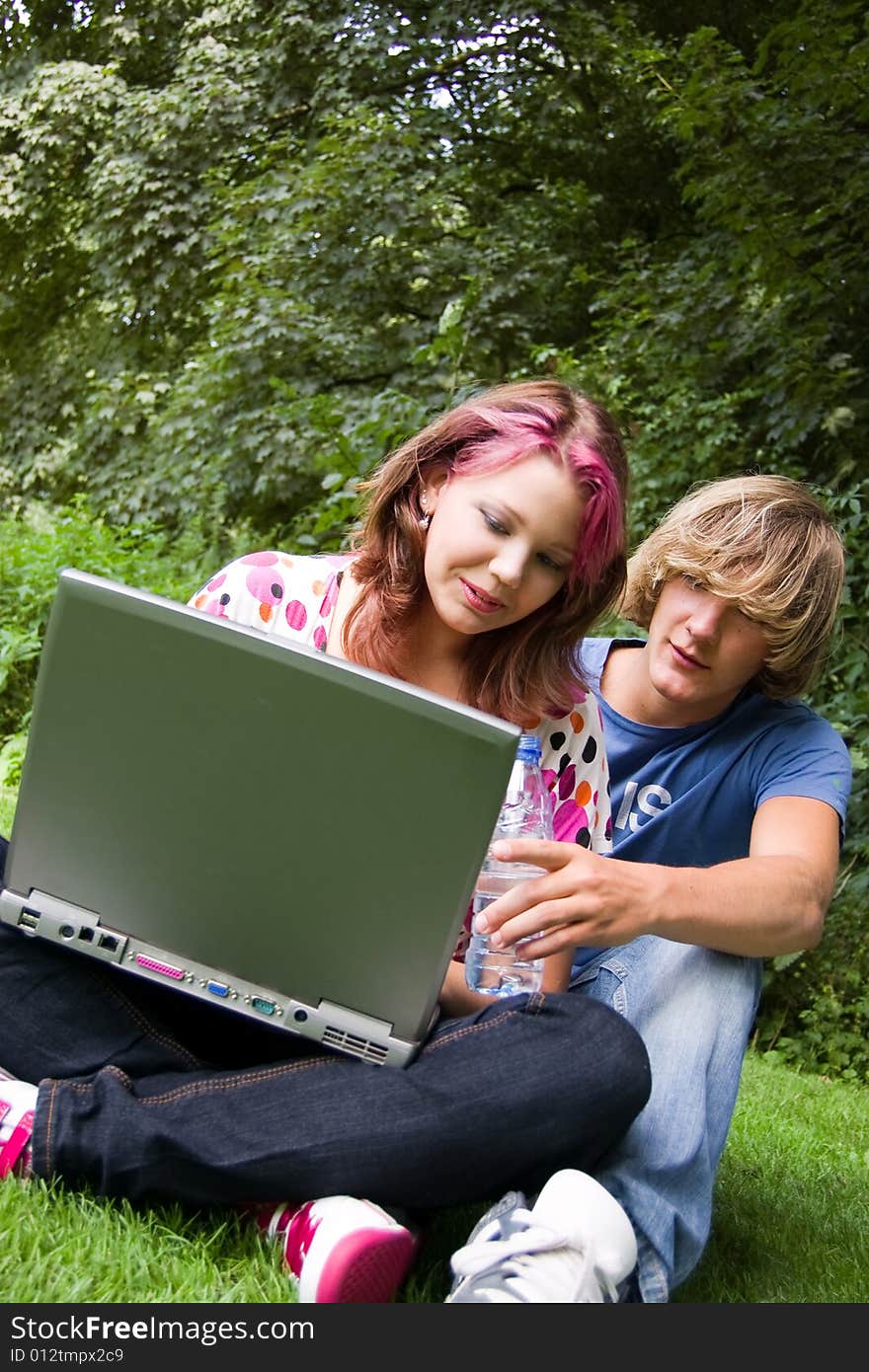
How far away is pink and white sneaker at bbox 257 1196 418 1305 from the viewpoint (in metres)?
1.38

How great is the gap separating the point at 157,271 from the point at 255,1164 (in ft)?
29.2

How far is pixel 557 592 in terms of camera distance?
196cm

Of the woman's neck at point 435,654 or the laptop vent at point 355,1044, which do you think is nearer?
the laptop vent at point 355,1044

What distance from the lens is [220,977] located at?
4.83 ft

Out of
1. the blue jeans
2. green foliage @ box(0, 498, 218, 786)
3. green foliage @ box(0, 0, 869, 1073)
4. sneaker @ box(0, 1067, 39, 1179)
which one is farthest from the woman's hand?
green foliage @ box(0, 498, 218, 786)

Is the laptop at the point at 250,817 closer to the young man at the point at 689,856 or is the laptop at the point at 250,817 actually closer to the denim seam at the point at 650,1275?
the young man at the point at 689,856

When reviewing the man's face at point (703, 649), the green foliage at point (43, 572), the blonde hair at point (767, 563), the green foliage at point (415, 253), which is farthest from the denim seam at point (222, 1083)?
the green foliage at point (43, 572)

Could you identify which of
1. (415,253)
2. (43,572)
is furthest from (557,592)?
(415,253)

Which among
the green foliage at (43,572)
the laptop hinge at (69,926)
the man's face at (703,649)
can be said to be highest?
A: the man's face at (703,649)

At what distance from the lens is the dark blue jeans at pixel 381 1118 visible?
1486mm

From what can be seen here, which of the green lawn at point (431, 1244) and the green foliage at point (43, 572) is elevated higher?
the green lawn at point (431, 1244)

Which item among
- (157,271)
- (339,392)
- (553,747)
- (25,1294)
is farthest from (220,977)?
(157,271)

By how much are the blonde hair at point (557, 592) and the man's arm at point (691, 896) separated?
0.40m

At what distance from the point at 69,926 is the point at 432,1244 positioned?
0.69 m
